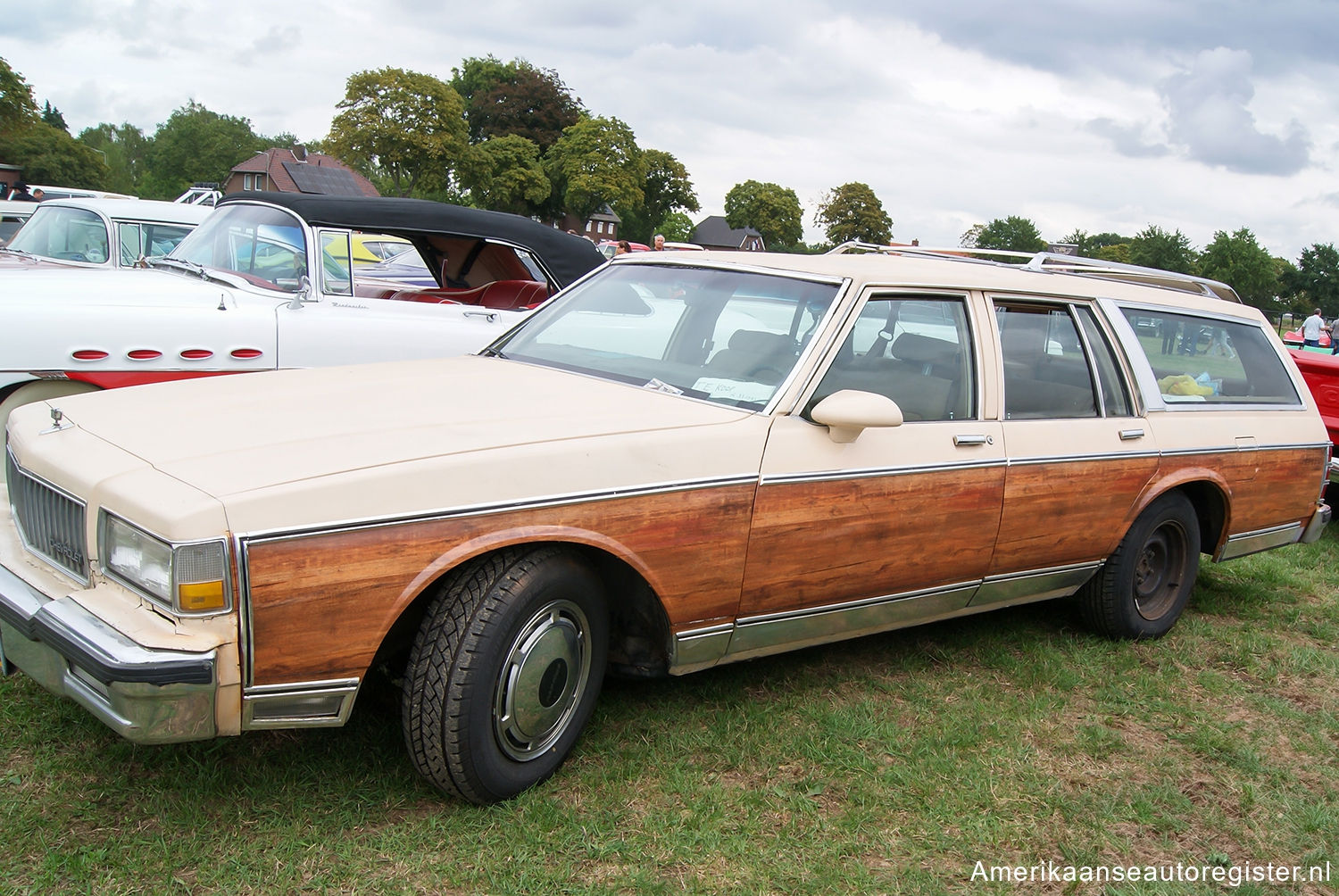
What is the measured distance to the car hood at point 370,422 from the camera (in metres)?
2.58

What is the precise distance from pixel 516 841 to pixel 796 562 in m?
1.21

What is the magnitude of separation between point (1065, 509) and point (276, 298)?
4197mm

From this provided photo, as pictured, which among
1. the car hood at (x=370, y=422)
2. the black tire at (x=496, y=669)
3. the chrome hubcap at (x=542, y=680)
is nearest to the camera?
the car hood at (x=370, y=422)

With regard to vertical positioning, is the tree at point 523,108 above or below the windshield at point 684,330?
above

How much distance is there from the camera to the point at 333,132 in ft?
148

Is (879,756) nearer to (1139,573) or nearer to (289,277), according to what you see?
(1139,573)

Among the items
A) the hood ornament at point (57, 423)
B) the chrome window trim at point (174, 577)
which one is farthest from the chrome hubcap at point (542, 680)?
the hood ornament at point (57, 423)

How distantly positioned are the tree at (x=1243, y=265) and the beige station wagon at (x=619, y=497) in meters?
46.3

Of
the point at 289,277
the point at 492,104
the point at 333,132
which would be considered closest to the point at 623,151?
the point at 492,104

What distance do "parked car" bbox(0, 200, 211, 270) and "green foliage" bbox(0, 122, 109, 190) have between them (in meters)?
60.6

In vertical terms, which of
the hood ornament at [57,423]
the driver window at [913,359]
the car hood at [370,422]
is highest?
the driver window at [913,359]

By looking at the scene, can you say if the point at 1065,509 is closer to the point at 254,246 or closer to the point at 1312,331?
the point at 254,246

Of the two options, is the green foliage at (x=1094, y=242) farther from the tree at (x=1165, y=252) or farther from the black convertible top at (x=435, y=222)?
the black convertible top at (x=435, y=222)

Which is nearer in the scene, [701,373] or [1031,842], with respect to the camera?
[1031,842]
